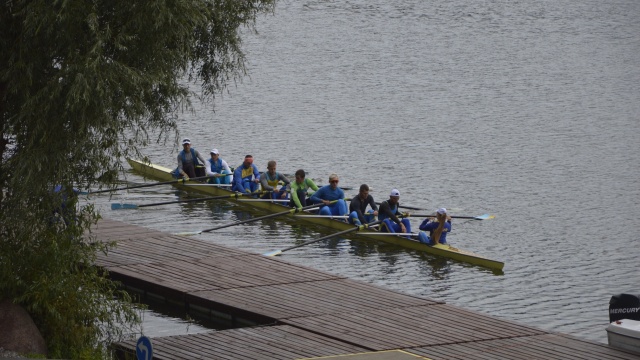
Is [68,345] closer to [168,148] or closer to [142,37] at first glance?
[142,37]

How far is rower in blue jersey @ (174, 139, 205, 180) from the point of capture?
32844 mm

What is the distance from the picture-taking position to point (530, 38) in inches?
2771

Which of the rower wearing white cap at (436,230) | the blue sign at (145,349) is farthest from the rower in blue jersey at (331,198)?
the blue sign at (145,349)

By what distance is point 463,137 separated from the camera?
45.1 meters

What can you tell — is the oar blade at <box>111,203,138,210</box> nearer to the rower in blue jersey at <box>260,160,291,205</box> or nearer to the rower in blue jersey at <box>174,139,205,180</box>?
the rower in blue jersey at <box>174,139,205,180</box>

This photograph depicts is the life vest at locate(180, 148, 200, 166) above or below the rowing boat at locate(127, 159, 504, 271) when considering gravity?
above

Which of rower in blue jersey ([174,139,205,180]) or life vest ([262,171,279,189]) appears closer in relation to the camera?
life vest ([262,171,279,189])

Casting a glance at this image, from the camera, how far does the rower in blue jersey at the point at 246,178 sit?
1224 inches

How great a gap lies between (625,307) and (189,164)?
18491mm

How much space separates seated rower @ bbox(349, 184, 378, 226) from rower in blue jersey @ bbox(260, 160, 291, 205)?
10.3ft

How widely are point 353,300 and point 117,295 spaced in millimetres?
5123

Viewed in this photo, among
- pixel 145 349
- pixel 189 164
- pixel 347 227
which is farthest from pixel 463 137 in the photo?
pixel 145 349

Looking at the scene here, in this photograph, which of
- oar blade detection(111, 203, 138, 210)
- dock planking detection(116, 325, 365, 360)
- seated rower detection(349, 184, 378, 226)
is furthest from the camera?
oar blade detection(111, 203, 138, 210)

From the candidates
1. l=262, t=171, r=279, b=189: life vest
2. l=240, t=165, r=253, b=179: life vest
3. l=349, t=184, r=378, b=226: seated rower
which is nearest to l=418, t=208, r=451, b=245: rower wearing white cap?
l=349, t=184, r=378, b=226: seated rower
